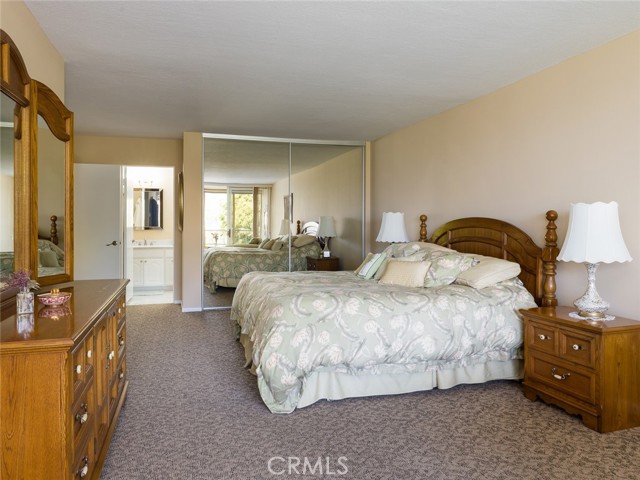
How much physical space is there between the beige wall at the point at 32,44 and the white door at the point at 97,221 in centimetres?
337

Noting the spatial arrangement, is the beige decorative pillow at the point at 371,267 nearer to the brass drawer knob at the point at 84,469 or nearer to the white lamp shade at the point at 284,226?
the white lamp shade at the point at 284,226

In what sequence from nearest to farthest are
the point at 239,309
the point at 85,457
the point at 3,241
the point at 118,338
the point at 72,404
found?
the point at 72,404 → the point at 85,457 → the point at 3,241 → the point at 118,338 → the point at 239,309

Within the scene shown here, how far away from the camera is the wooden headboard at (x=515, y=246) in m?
3.29

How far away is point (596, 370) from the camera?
2559mm

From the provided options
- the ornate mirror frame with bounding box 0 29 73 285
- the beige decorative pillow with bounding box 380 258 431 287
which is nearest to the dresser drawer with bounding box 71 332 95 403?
the ornate mirror frame with bounding box 0 29 73 285

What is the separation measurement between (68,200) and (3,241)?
37.4 inches

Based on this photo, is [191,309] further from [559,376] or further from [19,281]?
[559,376]

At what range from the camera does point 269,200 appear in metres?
6.43

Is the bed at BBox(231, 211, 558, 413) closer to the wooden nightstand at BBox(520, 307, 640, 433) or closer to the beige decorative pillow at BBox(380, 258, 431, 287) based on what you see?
the beige decorative pillow at BBox(380, 258, 431, 287)

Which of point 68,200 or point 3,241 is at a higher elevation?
point 68,200

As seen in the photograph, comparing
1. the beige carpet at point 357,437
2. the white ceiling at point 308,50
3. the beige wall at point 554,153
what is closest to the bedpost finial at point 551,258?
the beige wall at point 554,153

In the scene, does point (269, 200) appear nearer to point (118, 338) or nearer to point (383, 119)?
point (383, 119)

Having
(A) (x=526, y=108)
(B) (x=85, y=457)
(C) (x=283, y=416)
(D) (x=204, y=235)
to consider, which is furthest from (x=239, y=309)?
(A) (x=526, y=108)

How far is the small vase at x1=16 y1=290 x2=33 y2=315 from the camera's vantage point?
5.57ft
